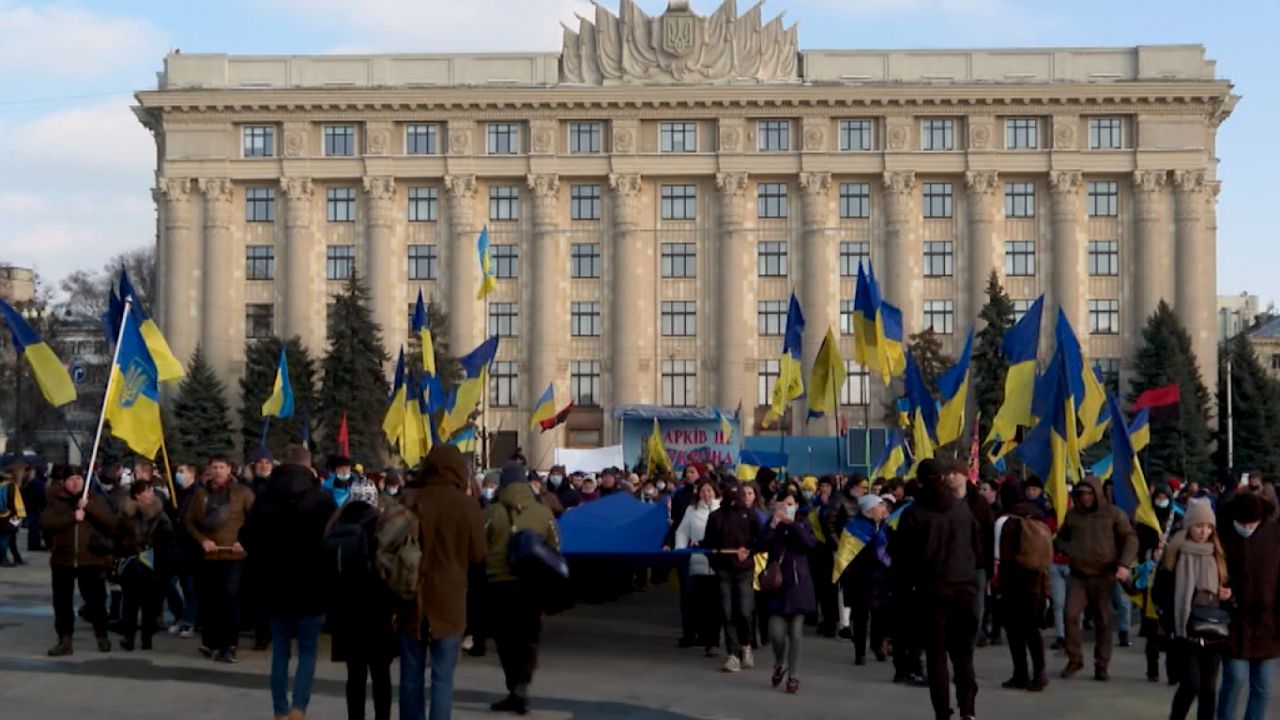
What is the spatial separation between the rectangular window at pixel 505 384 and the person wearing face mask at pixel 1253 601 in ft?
189

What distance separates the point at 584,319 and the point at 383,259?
7564mm

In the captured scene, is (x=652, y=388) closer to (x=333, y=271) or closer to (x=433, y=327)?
(x=433, y=327)

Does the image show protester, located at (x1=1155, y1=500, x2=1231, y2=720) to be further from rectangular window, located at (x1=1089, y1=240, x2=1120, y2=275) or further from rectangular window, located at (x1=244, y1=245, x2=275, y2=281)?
rectangular window, located at (x1=244, y1=245, x2=275, y2=281)

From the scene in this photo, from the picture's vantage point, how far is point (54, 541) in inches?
658

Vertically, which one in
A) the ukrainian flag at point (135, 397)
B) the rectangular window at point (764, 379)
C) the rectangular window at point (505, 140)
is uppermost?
the rectangular window at point (505, 140)

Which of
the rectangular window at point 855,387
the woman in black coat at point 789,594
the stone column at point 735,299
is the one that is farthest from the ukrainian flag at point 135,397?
the rectangular window at point 855,387

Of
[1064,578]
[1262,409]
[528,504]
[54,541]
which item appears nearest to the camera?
[528,504]

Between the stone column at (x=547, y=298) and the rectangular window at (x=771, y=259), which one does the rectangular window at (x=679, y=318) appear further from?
the stone column at (x=547, y=298)

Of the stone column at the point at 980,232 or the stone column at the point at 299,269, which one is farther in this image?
the stone column at the point at 299,269

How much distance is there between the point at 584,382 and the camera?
Answer: 225 ft

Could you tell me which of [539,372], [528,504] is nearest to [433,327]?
[539,372]

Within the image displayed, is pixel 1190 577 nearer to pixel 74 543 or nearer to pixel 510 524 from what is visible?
pixel 510 524

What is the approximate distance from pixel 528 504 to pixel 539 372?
54.3 metres

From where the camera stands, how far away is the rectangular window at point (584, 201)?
6875 centimetres
